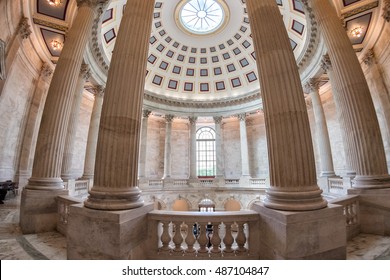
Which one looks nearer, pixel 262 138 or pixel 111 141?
pixel 111 141

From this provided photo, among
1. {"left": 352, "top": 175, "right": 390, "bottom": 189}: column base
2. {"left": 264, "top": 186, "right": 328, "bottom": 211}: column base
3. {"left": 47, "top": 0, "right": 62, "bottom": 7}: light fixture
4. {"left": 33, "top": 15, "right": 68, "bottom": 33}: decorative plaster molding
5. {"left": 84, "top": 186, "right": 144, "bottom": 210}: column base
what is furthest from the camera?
{"left": 33, "top": 15, "right": 68, "bottom": 33}: decorative plaster molding

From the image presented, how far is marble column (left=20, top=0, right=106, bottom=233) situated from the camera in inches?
206

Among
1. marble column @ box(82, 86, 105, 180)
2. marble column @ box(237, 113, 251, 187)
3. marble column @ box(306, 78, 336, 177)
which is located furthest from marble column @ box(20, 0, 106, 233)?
marble column @ box(237, 113, 251, 187)

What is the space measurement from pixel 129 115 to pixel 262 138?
2031cm

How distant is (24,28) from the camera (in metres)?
9.70

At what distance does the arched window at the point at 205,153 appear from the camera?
25141 millimetres

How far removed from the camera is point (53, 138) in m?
6.03

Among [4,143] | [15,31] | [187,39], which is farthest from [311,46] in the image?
[4,143]

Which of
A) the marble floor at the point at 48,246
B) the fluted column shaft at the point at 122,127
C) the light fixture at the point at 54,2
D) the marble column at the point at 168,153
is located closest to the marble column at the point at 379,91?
the marble floor at the point at 48,246

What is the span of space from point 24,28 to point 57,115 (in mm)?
7443

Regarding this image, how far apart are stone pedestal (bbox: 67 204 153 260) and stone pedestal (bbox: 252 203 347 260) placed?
7.76ft

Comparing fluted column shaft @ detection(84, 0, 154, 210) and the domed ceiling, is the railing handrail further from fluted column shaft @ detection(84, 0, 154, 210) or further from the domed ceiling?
the domed ceiling

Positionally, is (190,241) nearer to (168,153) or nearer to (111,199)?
(111,199)

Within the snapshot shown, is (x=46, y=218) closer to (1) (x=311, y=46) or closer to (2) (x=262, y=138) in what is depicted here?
(1) (x=311, y=46)
